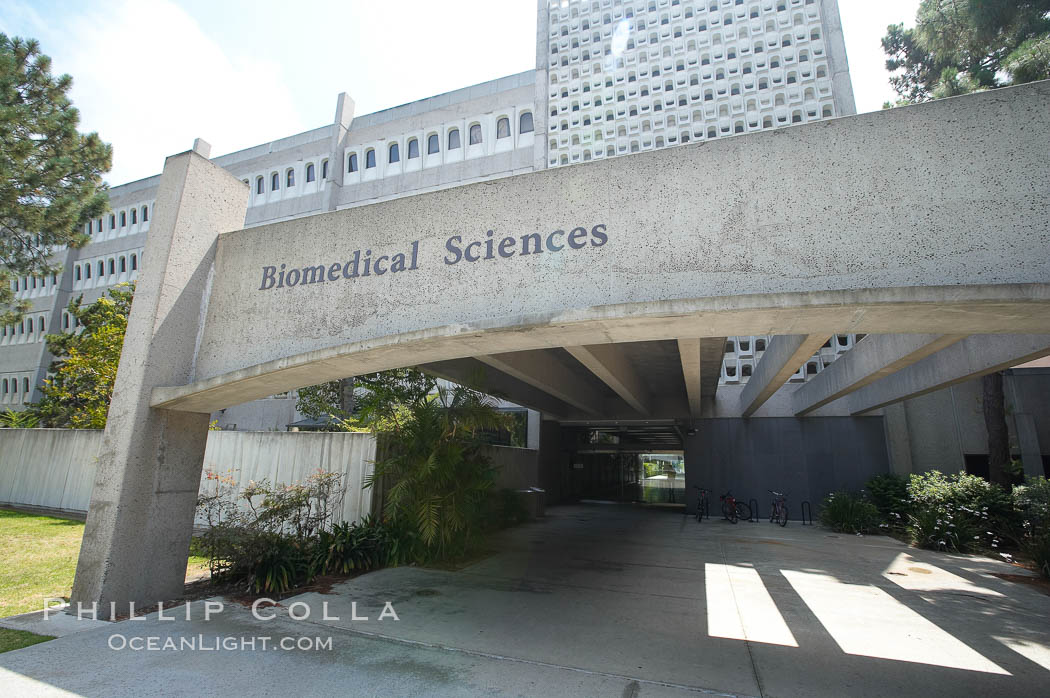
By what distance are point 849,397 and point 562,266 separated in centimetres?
1646

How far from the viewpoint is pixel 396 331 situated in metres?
A: 5.67

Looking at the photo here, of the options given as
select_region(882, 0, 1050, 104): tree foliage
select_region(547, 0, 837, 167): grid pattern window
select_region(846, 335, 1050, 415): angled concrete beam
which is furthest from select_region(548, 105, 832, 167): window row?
select_region(846, 335, 1050, 415): angled concrete beam

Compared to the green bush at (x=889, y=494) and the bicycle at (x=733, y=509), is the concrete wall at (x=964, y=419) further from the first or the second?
the bicycle at (x=733, y=509)

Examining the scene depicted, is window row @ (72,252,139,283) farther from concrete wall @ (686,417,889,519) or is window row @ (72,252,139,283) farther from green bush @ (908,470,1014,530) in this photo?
green bush @ (908,470,1014,530)

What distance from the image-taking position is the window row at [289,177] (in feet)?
98.9

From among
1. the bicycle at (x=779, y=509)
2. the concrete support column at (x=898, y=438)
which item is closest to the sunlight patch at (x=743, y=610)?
the bicycle at (x=779, y=509)

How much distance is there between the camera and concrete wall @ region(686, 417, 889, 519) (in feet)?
58.3

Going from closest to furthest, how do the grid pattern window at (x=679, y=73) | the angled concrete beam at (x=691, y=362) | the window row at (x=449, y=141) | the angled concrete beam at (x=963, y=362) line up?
the angled concrete beam at (x=963, y=362) → the angled concrete beam at (x=691, y=362) → the grid pattern window at (x=679, y=73) → the window row at (x=449, y=141)

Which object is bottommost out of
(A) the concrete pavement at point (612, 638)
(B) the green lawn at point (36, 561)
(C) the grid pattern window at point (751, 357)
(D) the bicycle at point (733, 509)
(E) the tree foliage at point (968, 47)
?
(A) the concrete pavement at point (612, 638)

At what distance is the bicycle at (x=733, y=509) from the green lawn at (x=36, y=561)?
50.1 feet

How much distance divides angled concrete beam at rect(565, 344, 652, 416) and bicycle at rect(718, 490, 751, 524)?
5.06 metres

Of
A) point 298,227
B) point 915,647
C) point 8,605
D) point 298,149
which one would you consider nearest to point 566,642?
point 915,647

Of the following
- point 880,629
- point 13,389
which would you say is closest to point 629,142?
point 880,629

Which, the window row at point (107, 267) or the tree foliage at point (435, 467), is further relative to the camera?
the window row at point (107, 267)
